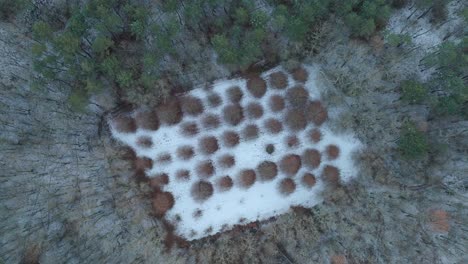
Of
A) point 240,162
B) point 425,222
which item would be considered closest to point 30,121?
point 240,162

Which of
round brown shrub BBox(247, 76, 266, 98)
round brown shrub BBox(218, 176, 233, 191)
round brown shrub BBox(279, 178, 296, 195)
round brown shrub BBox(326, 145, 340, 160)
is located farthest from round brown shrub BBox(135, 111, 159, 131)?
round brown shrub BBox(326, 145, 340, 160)

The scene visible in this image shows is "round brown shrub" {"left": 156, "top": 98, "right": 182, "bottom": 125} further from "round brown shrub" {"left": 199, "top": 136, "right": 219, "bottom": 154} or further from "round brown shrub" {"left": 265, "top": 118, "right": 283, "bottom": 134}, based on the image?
"round brown shrub" {"left": 265, "top": 118, "right": 283, "bottom": 134}

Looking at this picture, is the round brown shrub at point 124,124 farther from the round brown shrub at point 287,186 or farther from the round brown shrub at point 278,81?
the round brown shrub at point 287,186

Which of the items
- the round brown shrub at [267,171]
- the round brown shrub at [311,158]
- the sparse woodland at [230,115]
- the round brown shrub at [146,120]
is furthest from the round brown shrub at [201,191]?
the round brown shrub at [311,158]

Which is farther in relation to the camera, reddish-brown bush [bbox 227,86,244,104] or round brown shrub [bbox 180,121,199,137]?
reddish-brown bush [bbox 227,86,244,104]

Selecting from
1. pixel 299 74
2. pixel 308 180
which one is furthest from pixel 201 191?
pixel 299 74

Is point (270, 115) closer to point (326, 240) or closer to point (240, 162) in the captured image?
point (240, 162)

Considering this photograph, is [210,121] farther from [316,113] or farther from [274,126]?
[316,113]
